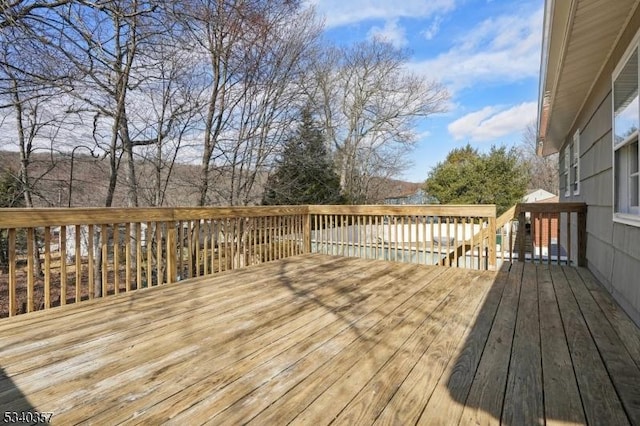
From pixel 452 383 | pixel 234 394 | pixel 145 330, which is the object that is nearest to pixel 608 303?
pixel 452 383

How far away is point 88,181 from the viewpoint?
6.10 meters

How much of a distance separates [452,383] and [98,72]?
6.23 m

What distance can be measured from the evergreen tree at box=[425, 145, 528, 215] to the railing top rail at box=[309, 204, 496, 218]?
11.8 m

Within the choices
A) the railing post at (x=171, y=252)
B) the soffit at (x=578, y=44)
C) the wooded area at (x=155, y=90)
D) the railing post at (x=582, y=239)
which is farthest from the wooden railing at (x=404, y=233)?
the wooded area at (x=155, y=90)

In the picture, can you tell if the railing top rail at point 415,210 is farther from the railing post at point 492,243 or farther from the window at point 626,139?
the window at point 626,139

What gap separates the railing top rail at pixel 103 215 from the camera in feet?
8.02

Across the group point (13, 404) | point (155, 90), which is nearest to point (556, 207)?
point (13, 404)

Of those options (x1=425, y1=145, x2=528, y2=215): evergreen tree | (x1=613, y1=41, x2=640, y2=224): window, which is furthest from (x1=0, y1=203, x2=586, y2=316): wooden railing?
(x1=425, y1=145, x2=528, y2=215): evergreen tree

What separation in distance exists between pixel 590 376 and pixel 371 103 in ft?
47.3

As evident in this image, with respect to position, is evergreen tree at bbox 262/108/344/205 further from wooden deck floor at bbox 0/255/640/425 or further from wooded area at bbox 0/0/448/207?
wooden deck floor at bbox 0/255/640/425

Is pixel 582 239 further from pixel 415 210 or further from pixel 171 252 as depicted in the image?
pixel 171 252

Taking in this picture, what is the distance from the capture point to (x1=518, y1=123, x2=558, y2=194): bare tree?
22141 mm

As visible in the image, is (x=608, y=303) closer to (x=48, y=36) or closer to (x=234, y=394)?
(x=234, y=394)

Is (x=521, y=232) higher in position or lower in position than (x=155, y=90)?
lower
